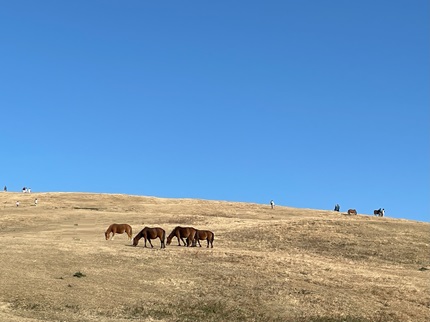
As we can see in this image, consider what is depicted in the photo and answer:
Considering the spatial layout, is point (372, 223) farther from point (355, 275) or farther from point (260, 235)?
point (355, 275)

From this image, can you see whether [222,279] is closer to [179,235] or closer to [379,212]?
[179,235]

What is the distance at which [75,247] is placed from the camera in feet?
120

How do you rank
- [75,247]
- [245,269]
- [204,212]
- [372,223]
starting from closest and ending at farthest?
1. [245,269]
2. [75,247]
3. [372,223]
4. [204,212]

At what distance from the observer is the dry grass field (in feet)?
77.8

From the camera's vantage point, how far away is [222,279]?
29391 mm

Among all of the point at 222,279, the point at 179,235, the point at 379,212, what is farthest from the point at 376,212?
the point at 222,279

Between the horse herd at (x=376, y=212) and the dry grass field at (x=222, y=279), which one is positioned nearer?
the dry grass field at (x=222, y=279)

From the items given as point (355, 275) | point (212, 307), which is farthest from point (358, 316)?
point (355, 275)

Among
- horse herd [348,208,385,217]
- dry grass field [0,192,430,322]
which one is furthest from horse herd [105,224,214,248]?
horse herd [348,208,385,217]

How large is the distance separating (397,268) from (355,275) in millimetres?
8334

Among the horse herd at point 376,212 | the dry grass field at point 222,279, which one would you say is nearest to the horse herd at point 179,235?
the dry grass field at point 222,279

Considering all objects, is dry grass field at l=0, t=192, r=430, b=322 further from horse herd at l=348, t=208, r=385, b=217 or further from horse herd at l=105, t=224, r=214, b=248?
horse herd at l=348, t=208, r=385, b=217

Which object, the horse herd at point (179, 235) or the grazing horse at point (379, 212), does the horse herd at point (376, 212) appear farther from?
the horse herd at point (179, 235)

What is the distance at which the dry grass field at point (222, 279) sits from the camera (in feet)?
77.8
